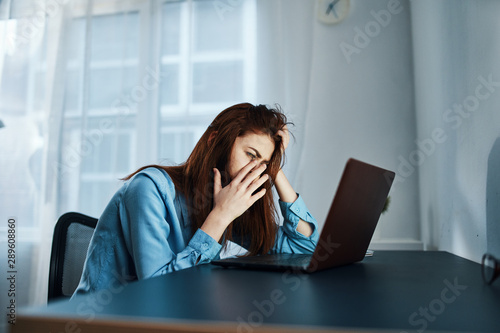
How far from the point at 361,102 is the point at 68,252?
156 cm

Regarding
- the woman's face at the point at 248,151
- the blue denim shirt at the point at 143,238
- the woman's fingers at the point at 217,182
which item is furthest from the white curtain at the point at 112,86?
the blue denim shirt at the point at 143,238

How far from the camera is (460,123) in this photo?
132 cm

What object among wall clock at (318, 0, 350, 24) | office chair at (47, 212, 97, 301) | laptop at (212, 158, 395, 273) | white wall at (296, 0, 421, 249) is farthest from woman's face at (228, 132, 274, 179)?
wall clock at (318, 0, 350, 24)

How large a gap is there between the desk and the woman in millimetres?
267

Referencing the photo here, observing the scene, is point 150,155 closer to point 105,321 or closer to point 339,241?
point 339,241

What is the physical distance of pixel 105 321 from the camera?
1.23 ft

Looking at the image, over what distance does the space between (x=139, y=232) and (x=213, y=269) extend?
0.66ft

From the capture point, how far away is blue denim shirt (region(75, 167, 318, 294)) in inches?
36.2

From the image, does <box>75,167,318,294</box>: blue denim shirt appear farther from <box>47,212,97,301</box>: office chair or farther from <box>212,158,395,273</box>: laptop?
<box>47,212,97,301</box>: office chair

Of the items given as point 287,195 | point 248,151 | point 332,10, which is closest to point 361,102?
point 332,10

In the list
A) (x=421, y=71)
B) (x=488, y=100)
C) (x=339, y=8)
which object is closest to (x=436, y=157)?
(x=421, y=71)

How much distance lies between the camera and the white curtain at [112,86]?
234 cm

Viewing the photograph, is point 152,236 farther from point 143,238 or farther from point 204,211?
point 204,211

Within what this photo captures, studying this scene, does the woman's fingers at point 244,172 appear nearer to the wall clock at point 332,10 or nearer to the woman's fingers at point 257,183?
the woman's fingers at point 257,183
